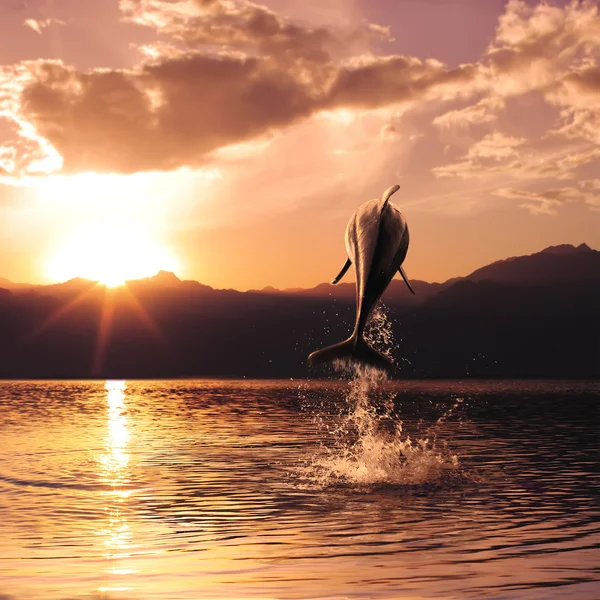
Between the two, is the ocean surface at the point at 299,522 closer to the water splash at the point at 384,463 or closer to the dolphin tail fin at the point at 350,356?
the water splash at the point at 384,463

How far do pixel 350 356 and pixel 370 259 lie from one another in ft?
7.57

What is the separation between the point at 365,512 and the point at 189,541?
575 centimetres

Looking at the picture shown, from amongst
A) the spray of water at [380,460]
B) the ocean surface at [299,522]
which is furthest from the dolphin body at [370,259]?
the ocean surface at [299,522]

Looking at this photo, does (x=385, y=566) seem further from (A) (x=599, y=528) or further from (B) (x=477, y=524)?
(A) (x=599, y=528)

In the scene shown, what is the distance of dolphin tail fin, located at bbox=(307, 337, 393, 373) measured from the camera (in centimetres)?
1952

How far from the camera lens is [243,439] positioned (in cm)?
5131

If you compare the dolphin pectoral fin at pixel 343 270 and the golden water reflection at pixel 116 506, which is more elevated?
the dolphin pectoral fin at pixel 343 270

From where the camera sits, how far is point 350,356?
1961cm

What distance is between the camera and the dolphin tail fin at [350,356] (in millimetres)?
19516

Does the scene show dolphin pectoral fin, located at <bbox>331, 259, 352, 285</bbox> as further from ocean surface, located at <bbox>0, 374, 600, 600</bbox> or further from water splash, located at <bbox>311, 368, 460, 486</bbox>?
ocean surface, located at <bbox>0, 374, 600, 600</bbox>

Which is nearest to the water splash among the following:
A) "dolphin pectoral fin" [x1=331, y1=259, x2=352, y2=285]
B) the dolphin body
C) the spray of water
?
the spray of water

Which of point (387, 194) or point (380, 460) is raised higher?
point (387, 194)

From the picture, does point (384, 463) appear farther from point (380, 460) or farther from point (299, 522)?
point (299, 522)

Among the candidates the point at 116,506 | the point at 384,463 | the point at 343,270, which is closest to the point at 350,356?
the point at 343,270
